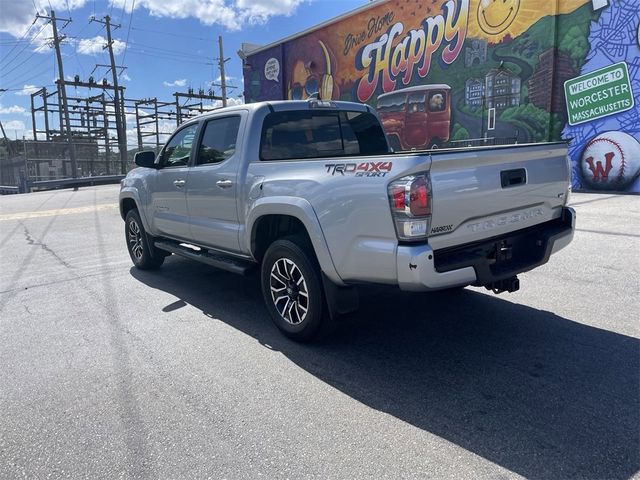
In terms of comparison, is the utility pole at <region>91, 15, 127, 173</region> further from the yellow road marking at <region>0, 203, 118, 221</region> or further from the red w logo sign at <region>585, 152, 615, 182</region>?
the red w logo sign at <region>585, 152, 615, 182</region>

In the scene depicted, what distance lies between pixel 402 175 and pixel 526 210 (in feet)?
4.33

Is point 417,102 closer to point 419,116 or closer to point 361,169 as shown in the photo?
point 419,116

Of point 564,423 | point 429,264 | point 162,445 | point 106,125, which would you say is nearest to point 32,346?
point 162,445

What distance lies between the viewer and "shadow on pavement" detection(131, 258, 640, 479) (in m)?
2.63

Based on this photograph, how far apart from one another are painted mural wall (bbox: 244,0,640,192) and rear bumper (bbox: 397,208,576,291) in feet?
23.2

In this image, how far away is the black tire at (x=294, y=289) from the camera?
3.84 metres

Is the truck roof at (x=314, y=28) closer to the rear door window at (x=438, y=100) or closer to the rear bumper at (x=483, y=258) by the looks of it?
the rear door window at (x=438, y=100)

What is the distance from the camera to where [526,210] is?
3.82 meters

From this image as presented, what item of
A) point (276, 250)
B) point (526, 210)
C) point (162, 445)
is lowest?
point (162, 445)

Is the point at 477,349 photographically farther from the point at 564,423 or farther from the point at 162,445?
the point at 162,445

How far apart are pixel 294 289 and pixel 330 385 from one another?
96 cm

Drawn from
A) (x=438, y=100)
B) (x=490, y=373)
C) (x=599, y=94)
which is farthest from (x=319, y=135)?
(x=438, y=100)

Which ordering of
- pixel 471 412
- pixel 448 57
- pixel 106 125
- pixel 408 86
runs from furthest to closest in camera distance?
Answer: pixel 106 125, pixel 408 86, pixel 448 57, pixel 471 412

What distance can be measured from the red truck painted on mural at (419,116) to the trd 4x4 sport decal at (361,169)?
47.9ft
